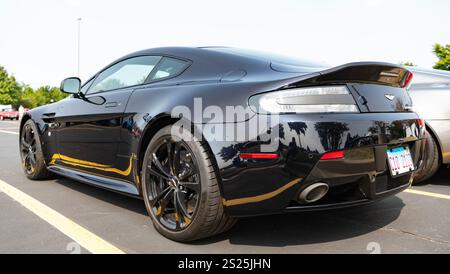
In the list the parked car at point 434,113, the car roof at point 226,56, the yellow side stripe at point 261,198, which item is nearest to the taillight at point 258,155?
the yellow side stripe at point 261,198

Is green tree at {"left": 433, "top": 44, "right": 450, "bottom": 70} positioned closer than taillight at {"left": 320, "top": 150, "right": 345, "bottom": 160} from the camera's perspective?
No

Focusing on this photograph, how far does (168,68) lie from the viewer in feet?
9.76

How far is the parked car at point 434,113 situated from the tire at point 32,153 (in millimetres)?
3842

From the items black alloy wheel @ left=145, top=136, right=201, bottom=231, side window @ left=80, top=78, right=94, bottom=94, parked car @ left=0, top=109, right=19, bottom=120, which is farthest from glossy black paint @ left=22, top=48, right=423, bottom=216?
parked car @ left=0, top=109, right=19, bottom=120

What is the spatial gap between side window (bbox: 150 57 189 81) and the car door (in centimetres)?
10

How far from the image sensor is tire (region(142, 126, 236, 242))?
2.29 meters

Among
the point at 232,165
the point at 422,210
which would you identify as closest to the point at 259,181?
the point at 232,165

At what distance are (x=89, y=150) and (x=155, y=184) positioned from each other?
0.98 meters

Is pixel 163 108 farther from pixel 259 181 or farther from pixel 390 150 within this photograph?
pixel 390 150

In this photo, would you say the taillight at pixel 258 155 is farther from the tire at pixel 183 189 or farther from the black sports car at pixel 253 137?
the tire at pixel 183 189

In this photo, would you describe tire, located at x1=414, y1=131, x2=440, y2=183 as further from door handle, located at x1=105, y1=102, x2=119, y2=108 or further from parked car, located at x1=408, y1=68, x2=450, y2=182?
door handle, located at x1=105, y1=102, x2=119, y2=108

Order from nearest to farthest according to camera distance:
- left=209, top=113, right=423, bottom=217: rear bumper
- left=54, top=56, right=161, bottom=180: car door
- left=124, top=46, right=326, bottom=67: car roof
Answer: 1. left=209, top=113, right=423, bottom=217: rear bumper
2. left=124, top=46, right=326, bottom=67: car roof
3. left=54, top=56, right=161, bottom=180: car door

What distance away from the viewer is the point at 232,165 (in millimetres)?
2195

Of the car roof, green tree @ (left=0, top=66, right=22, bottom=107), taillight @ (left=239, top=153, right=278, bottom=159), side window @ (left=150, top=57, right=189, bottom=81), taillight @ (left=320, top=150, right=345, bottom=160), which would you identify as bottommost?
green tree @ (left=0, top=66, right=22, bottom=107)
